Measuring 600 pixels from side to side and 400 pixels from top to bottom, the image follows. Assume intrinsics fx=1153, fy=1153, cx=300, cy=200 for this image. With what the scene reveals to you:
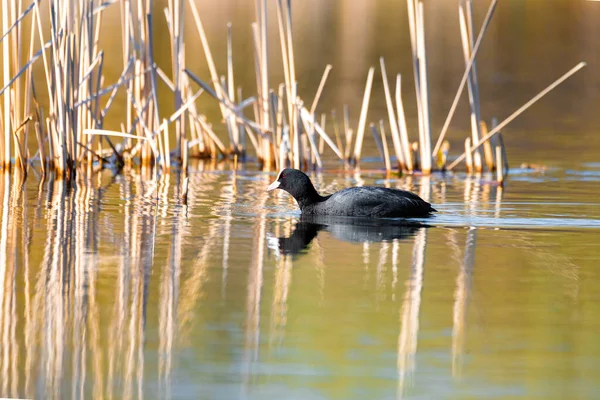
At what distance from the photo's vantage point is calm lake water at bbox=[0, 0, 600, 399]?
17.2ft

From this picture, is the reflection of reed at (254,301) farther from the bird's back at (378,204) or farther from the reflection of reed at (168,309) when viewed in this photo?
the bird's back at (378,204)

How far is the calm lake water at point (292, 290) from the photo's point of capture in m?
5.23

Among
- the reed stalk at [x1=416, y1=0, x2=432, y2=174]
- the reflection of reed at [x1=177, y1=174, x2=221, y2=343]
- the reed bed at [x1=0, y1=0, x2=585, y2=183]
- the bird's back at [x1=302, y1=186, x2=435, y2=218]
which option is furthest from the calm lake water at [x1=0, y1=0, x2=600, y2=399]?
the reed stalk at [x1=416, y1=0, x2=432, y2=174]

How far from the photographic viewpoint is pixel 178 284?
7156 millimetres

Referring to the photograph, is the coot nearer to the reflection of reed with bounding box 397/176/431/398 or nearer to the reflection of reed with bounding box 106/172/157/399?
the reflection of reed with bounding box 397/176/431/398

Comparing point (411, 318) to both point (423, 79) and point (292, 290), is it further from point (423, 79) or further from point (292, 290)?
point (423, 79)

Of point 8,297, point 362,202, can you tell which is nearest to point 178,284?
point 8,297

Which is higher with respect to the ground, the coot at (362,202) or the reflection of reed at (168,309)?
the coot at (362,202)

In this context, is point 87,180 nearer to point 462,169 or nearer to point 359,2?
point 462,169

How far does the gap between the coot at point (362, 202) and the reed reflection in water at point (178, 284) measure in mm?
165

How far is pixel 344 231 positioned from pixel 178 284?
9.20 ft

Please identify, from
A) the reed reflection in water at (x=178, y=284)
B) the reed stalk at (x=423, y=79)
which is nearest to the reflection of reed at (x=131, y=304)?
the reed reflection in water at (x=178, y=284)

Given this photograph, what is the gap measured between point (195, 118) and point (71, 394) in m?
9.75

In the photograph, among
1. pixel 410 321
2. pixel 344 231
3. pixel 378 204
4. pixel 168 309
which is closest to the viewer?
pixel 410 321
